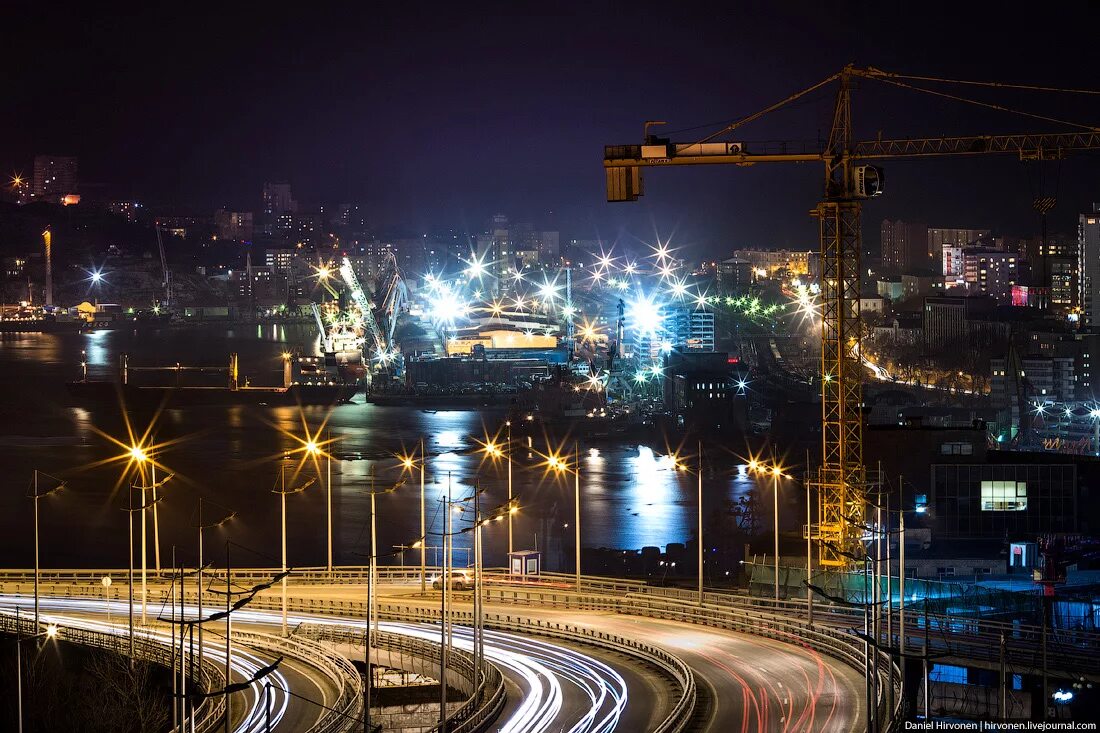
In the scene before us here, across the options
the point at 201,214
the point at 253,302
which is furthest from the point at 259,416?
the point at 201,214

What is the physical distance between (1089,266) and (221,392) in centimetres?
1766

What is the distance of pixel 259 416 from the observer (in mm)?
25812

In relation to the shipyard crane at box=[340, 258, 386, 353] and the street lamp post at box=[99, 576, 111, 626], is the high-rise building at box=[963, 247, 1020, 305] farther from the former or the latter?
the street lamp post at box=[99, 576, 111, 626]

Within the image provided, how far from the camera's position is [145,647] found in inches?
255

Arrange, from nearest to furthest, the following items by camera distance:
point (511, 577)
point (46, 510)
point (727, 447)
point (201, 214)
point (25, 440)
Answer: point (511, 577), point (46, 510), point (727, 447), point (25, 440), point (201, 214)

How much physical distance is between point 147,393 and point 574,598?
75.6 feet

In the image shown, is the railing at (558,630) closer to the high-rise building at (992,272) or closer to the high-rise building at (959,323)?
the high-rise building at (959,323)

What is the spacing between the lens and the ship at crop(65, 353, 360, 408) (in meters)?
28.5

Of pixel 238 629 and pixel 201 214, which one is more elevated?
pixel 201 214

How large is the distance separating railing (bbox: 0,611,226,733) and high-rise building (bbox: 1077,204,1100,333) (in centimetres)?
2581

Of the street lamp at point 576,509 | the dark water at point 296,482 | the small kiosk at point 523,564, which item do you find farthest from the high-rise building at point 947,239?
the small kiosk at point 523,564

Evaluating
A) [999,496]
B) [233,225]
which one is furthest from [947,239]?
[999,496]

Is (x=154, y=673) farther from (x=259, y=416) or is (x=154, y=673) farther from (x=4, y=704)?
(x=259, y=416)

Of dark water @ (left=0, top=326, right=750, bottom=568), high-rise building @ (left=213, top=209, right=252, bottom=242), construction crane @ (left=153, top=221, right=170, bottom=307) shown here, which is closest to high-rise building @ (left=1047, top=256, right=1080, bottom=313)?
dark water @ (left=0, top=326, right=750, bottom=568)
